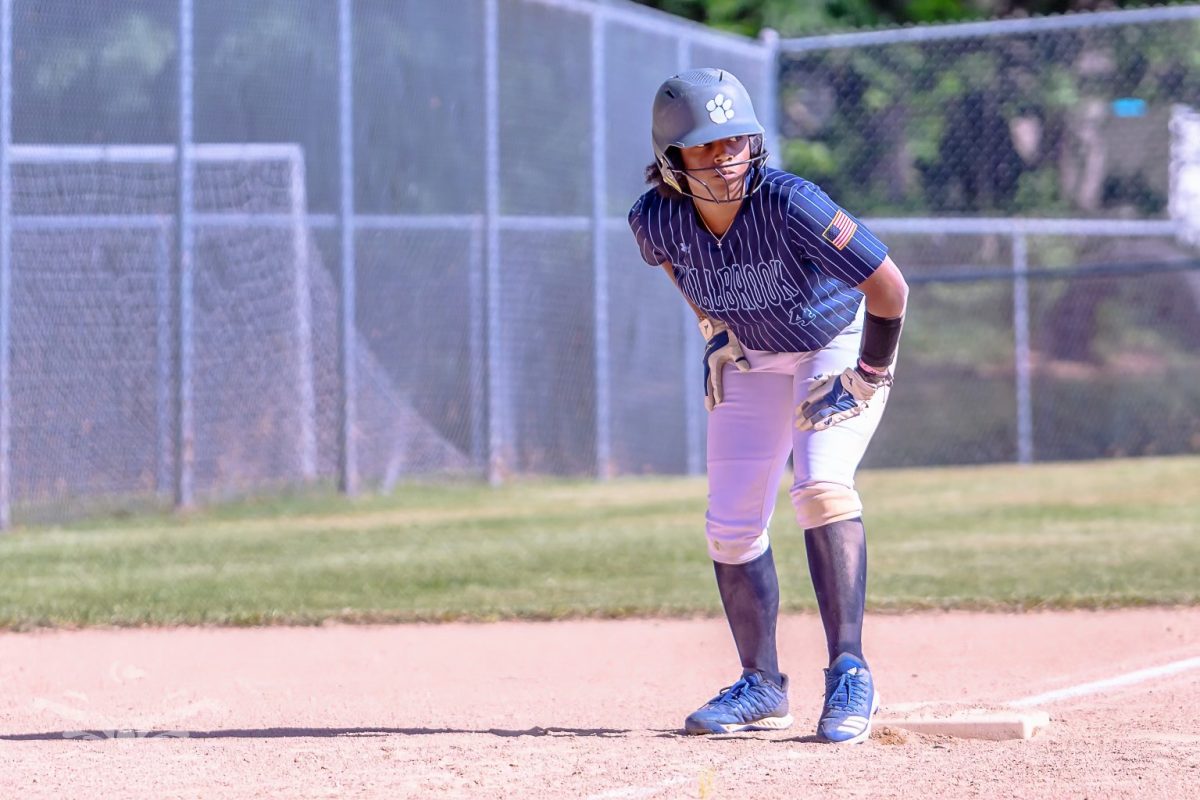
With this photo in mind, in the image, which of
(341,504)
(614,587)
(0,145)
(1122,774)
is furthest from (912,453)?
(1122,774)

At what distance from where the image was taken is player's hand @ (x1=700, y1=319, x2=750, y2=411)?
4496mm

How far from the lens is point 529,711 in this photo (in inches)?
196

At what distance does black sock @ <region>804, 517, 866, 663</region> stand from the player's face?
0.91 m

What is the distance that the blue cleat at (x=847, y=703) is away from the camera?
4090 millimetres

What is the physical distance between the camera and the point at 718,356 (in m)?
4.51

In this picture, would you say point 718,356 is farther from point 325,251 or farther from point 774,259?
point 325,251

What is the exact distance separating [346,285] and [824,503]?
7620mm

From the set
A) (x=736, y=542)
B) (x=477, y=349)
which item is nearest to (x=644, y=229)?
(x=736, y=542)

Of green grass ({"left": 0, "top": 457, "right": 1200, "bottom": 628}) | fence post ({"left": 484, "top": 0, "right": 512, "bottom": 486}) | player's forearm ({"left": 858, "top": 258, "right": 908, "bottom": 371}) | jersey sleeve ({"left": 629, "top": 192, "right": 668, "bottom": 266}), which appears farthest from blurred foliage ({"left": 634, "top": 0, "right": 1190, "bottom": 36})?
player's forearm ({"left": 858, "top": 258, "right": 908, "bottom": 371})

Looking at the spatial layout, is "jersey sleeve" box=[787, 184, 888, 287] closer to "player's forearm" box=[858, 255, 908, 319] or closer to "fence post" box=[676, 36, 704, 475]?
"player's forearm" box=[858, 255, 908, 319]

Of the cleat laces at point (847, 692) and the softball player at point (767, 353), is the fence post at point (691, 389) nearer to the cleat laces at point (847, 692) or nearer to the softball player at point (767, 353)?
the softball player at point (767, 353)

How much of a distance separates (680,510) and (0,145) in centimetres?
489

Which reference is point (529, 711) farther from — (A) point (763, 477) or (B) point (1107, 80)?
(B) point (1107, 80)

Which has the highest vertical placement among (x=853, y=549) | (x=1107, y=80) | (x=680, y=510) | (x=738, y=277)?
(x=1107, y=80)
